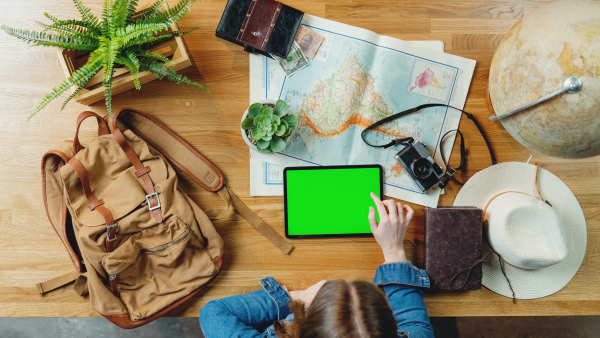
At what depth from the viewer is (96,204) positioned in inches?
44.3

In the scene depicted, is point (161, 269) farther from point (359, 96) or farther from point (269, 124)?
point (359, 96)

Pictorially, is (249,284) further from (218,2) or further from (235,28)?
(218,2)

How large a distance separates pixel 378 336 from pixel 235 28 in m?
0.95

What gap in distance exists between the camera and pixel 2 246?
122 cm

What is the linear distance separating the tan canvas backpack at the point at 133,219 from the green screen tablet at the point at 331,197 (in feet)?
0.38

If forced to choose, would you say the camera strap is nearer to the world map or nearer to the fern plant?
the world map

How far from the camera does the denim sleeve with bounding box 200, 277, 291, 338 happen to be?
109 centimetres

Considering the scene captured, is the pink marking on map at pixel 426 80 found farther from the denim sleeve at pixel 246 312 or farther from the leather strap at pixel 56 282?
the leather strap at pixel 56 282

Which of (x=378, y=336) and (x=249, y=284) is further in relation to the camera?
(x=249, y=284)

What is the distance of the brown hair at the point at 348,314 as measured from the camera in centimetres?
83

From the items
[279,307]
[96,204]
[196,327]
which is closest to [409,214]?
[279,307]

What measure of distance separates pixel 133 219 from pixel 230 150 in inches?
14.4

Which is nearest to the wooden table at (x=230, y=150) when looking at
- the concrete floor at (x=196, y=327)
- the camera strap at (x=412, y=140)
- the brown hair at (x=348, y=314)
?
the camera strap at (x=412, y=140)

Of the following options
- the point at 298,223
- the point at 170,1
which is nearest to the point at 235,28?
the point at 170,1
